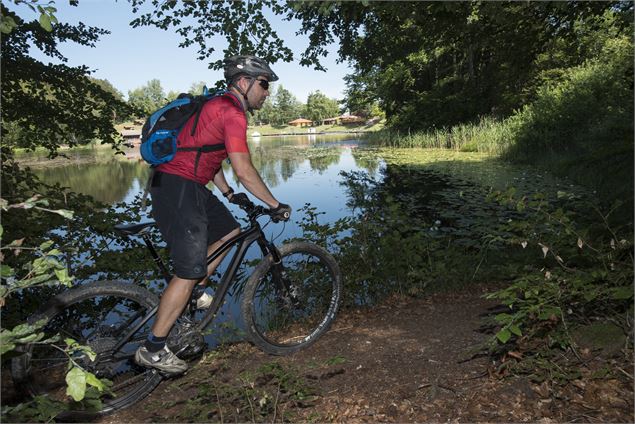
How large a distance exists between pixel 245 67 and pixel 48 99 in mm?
6167

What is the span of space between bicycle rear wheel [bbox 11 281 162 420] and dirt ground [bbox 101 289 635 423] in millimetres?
157

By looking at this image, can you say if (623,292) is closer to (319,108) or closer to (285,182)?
(285,182)

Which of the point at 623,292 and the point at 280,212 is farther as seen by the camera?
the point at 280,212

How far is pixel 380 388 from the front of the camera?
10.0 ft

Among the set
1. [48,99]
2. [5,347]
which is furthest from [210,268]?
[48,99]

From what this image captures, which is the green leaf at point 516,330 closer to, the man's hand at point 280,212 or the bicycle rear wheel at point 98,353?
the man's hand at point 280,212

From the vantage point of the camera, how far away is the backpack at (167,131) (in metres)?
3.12

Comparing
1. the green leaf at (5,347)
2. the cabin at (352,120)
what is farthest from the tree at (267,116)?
the green leaf at (5,347)

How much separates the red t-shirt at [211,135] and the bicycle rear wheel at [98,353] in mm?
977

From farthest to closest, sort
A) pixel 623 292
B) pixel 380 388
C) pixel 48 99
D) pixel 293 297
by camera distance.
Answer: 1. pixel 48 99
2. pixel 293 297
3. pixel 380 388
4. pixel 623 292

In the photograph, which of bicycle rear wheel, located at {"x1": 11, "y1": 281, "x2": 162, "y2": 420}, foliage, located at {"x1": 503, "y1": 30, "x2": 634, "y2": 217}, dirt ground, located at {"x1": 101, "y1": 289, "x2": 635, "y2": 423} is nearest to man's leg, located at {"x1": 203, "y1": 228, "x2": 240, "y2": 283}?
bicycle rear wheel, located at {"x1": 11, "y1": 281, "x2": 162, "y2": 420}

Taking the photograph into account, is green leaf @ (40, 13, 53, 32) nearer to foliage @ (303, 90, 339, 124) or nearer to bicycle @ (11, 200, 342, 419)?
bicycle @ (11, 200, 342, 419)

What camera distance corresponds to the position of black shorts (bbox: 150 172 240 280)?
3166 millimetres

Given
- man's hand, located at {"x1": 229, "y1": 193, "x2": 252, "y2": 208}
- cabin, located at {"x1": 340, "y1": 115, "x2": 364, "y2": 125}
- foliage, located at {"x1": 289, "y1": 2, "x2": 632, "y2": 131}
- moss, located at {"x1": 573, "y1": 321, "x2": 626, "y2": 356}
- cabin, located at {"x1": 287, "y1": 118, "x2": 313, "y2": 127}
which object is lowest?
moss, located at {"x1": 573, "y1": 321, "x2": 626, "y2": 356}
